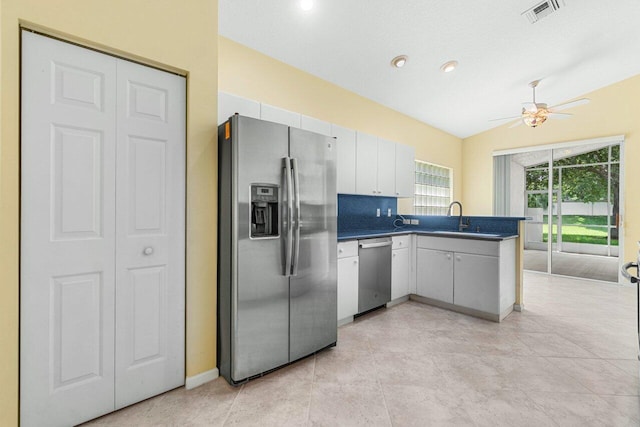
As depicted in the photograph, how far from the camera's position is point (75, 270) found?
1537 mm

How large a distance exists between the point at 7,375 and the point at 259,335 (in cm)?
124

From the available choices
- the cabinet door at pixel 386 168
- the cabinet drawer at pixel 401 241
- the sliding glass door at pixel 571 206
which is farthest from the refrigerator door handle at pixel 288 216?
the sliding glass door at pixel 571 206

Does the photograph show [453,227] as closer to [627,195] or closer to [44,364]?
[627,195]

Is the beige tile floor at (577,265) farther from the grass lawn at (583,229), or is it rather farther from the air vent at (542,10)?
the air vent at (542,10)

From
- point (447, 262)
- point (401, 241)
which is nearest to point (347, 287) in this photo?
point (401, 241)

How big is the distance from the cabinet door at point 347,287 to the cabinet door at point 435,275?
1.10 metres

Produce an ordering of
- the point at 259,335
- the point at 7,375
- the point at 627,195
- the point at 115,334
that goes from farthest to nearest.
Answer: the point at 627,195, the point at 259,335, the point at 115,334, the point at 7,375

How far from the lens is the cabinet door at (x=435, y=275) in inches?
134

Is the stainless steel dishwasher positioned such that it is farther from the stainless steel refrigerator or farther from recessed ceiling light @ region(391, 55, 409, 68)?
recessed ceiling light @ region(391, 55, 409, 68)

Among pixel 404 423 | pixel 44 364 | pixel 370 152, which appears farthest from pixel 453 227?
pixel 44 364

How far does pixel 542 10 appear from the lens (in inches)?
114

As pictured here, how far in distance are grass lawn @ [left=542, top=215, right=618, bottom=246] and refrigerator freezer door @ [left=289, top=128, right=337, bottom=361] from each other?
525 centimetres

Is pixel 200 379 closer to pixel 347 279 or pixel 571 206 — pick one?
pixel 347 279

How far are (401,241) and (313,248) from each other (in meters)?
1.68
